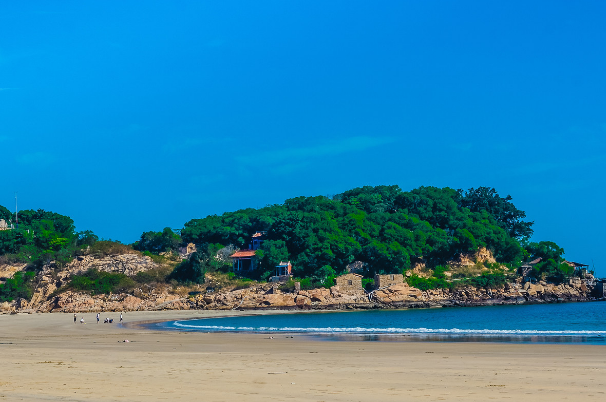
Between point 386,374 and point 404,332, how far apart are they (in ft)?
58.9

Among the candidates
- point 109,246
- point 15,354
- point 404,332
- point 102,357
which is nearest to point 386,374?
point 102,357

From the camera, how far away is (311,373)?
1445 centimetres

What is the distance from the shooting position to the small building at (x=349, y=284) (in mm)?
66625

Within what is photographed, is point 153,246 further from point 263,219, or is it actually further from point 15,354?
point 15,354

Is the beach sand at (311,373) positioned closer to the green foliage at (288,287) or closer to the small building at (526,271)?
the green foliage at (288,287)

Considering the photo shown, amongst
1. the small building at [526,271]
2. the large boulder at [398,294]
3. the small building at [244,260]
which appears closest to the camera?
the large boulder at [398,294]

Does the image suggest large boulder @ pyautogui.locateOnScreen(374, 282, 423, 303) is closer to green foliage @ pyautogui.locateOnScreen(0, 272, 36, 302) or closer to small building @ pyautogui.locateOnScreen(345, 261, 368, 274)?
small building @ pyautogui.locateOnScreen(345, 261, 368, 274)

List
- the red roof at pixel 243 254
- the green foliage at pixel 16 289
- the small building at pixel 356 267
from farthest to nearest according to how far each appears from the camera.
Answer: the red roof at pixel 243 254
the small building at pixel 356 267
the green foliage at pixel 16 289

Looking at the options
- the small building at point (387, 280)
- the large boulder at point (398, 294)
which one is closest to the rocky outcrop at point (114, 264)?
the small building at point (387, 280)

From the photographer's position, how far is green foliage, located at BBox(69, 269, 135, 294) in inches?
2594

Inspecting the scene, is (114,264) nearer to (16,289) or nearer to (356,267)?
(16,289)

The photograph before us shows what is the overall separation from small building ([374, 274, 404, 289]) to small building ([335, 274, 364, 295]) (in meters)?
2.11

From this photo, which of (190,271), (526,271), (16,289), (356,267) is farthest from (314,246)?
(16,289)

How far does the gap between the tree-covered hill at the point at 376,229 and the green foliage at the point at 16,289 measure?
1977cm
